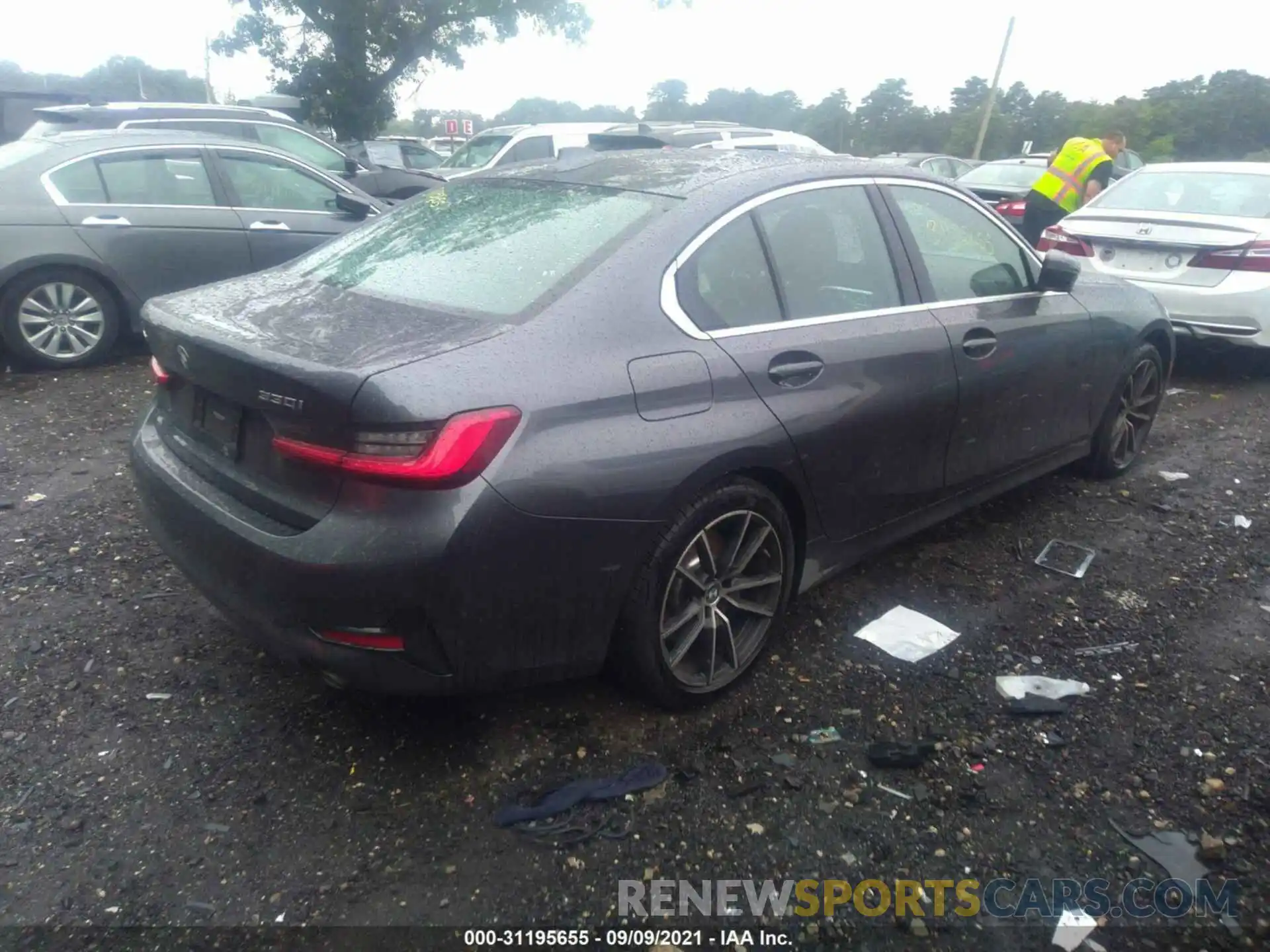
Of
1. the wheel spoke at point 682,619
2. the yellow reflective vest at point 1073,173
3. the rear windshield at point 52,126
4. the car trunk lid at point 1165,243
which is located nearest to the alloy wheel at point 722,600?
the wheel spoke at point 682,619

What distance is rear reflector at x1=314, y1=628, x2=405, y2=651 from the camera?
2.41 metres

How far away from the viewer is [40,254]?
6.27 m

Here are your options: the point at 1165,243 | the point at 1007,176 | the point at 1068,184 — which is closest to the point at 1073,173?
the point at 1068,184

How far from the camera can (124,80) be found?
181ft

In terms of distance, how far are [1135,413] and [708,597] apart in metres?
3.29

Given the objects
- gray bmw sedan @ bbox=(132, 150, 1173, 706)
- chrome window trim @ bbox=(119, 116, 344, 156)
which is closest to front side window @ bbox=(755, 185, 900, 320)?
gray bmw sedan @ bbox=(132, 150, 1173, 706)

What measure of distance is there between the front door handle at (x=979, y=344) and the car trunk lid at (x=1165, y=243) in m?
3.71

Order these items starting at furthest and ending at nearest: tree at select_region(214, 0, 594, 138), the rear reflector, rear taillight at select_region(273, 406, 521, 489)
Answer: tree at select_region(214, 0, 594, 138) < the rear reflector < rear taillight at select_region(273, 406, 521, 489)

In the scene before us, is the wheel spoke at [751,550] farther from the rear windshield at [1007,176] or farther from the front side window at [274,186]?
the rear windshield at [1007,176]

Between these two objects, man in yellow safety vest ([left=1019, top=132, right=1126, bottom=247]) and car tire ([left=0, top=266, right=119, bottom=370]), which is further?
man in yellow safety vest ([left=1019, top=132, right=1126, bottom=247])

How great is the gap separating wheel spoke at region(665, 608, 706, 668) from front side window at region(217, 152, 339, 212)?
17.3 ft

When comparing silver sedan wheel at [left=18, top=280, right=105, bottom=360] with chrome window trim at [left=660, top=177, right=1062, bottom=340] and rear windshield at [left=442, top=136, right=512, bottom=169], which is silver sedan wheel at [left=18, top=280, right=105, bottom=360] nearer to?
chrome window trim at [left=660, top=177, right=1062, bottom=340]

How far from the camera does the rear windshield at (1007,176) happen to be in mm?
13195

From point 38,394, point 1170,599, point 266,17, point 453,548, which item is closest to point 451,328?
point 453,548
